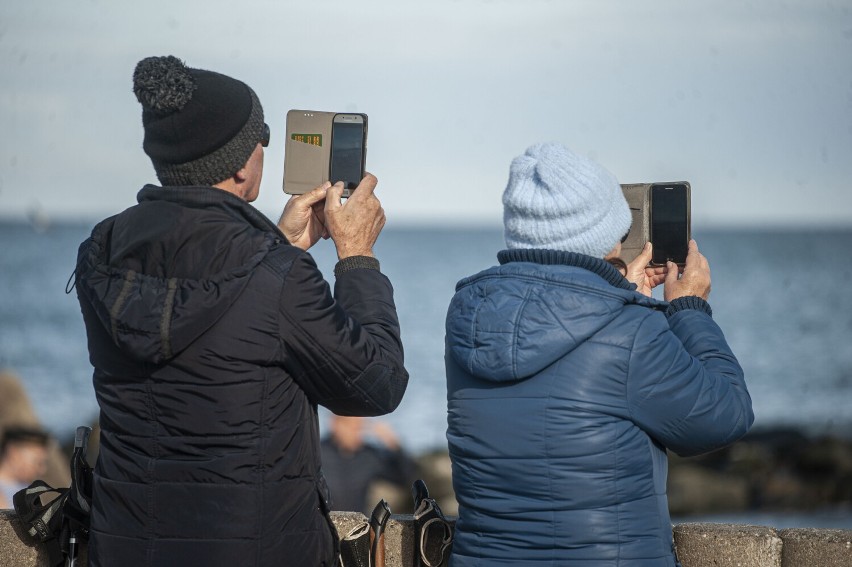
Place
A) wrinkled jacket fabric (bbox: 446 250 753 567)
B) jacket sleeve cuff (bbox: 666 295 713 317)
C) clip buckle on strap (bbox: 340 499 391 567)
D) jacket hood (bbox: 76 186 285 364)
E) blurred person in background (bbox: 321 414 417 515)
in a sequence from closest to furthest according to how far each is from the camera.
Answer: jacket hood (bbox: 76 186 285 364), wrinkled jacket fabric (bbox: 446 250 753 567), jacket sleeve cuff (bbox: 666 295 713 317), clip buckle on strap (bbox: 340 499 391 567), blurred person in background (bbox: 321 414 417 515)

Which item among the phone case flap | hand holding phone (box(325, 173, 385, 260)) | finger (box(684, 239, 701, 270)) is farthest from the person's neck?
finger (box(684, 239, 701, 270))

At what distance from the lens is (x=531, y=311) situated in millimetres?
2613

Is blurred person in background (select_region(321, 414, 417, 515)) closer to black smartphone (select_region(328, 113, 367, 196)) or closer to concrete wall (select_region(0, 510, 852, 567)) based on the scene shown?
concrete wall (select_region(0, 510, 852, 567))

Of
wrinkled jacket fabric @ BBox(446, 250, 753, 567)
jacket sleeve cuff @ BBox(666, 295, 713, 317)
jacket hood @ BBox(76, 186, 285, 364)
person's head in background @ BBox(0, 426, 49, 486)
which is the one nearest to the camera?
jacket hood @ BBox(76, 186, 285, 364)

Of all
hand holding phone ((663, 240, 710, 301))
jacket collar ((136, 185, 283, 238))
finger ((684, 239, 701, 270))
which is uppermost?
jacket collar ((136, 185, 283, 238))

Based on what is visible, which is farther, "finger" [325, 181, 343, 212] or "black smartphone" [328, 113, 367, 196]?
"black smartphone" [328, 113, 367, 196]

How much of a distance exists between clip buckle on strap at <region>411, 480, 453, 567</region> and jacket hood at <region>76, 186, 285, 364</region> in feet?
3.41

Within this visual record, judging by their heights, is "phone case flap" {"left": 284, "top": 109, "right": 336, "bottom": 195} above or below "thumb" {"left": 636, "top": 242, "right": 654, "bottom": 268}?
above

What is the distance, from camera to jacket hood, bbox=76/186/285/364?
8.09 ft

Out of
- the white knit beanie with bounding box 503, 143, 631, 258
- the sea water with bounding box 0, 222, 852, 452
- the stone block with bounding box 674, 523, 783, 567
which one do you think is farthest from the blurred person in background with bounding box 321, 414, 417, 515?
the sea water with bounding box 0, 222, 852, 452

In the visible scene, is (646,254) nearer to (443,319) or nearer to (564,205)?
(564,205)

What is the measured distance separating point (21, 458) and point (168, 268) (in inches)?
366

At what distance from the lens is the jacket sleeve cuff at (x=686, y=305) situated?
117 inches

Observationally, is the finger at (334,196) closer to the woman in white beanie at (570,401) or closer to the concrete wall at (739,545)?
the woman in white beanie at (570,401)
